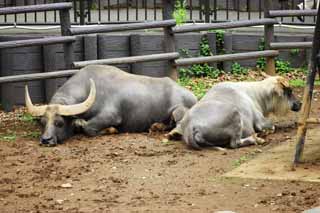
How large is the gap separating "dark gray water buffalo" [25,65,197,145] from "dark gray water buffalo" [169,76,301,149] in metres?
0.55

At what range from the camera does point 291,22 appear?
65.4ft

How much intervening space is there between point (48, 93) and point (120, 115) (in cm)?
288

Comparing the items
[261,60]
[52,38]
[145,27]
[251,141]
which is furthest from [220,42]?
[251,141]

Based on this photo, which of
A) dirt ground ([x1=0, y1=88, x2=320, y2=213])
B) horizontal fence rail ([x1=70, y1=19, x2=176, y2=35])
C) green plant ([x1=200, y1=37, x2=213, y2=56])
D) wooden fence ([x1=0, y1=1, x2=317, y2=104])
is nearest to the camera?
dirt ground ([x1=0, y1=88, x2=320, y2=213])

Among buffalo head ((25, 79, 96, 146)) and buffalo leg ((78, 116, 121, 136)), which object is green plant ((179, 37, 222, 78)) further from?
buffalo head ((25, 79, 96, 146))

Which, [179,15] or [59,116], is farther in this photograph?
[179,15]

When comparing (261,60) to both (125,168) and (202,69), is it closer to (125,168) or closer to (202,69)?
(202,69)

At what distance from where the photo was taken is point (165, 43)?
49.4 ft

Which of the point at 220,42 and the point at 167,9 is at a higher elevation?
the point at 167,9

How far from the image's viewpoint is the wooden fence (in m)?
13.7

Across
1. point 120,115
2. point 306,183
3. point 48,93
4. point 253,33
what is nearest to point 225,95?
point 120,115

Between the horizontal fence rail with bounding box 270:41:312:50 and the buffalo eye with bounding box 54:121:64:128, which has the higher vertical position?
the horizontal fence rail with bounding box 270:41:312:50

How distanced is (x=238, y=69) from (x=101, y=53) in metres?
2.89

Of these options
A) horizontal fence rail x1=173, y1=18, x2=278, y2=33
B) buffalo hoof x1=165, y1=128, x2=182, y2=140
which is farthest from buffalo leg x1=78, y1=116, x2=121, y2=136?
horizontal fence rail x1=173, y1=18, x2=278, y2=33
